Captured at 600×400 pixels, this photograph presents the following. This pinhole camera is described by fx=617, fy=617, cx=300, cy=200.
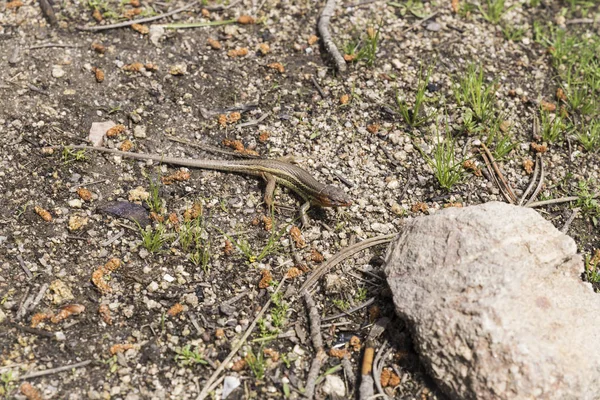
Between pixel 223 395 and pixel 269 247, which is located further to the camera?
pixel 269 247

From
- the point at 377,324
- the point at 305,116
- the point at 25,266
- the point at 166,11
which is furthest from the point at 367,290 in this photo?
the point at 166,11

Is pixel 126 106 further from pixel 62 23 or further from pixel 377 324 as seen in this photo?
pixel 377 324

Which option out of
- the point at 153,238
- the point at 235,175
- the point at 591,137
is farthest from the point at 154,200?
the point at 591,137

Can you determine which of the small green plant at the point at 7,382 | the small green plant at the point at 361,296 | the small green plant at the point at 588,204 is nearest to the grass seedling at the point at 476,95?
the small green plant at the point at 588,204

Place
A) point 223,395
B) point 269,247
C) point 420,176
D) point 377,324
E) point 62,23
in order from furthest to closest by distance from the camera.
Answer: point 62,23 < point 420,176 < point 269,247 < point 377,324 < point 223,395

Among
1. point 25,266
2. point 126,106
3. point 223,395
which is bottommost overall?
point 223,395

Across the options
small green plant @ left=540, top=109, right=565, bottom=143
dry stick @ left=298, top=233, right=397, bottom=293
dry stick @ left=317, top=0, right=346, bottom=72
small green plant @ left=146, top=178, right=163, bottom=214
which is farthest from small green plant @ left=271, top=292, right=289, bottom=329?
small green plant @ left=540, top=109, right=565, bottom=143

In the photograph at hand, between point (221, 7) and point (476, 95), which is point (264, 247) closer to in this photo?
point (476, 95)
